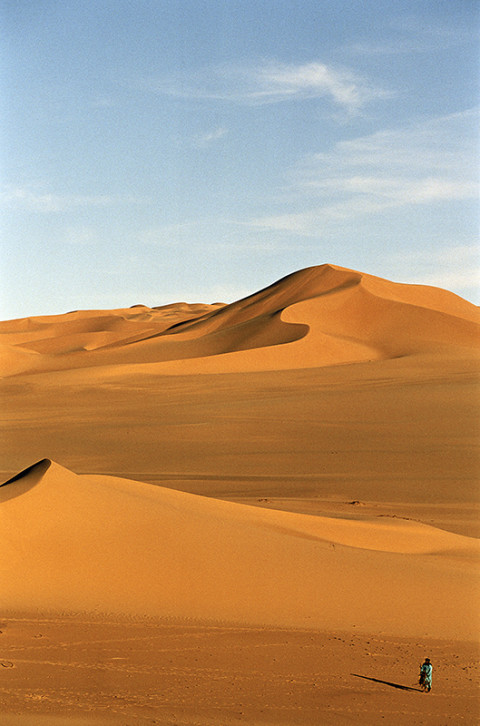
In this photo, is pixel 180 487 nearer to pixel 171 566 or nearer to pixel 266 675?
pixel 171 566

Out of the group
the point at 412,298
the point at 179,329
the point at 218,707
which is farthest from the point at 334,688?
the point at 179,329

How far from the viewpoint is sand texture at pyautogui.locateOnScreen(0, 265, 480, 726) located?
26.4ft

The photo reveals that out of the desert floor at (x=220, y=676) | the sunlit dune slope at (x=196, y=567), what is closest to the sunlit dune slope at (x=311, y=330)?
the sunlit dune slope at (x=196, y=567)

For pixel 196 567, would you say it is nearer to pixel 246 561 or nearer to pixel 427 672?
pixel 246 561

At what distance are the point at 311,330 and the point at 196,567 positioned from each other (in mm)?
38719

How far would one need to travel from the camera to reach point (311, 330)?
50.0m

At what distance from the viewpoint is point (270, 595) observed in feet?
37.1

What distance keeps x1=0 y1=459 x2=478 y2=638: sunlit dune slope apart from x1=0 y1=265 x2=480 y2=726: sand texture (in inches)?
1.3

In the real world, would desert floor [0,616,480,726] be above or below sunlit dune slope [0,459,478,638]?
below

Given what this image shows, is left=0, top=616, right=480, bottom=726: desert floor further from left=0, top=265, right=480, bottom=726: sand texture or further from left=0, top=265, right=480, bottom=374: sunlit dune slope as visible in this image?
left=0, top=265, right=480, bottom=374: sunlit dune slope

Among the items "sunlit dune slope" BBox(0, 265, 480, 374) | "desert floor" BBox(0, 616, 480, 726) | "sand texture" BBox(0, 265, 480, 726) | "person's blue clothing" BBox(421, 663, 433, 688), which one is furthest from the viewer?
"sunlit dune slope" BBox(0, 265, 480, 374)

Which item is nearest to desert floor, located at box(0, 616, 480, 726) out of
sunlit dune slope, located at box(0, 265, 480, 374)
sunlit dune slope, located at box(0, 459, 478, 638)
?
sunlit dune slope, located at box(0, 459, 478, 638)

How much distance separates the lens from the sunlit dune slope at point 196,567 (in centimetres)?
1078

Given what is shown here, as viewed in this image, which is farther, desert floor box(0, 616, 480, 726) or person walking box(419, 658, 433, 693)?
person walking box(419, 658, 433, 693)
